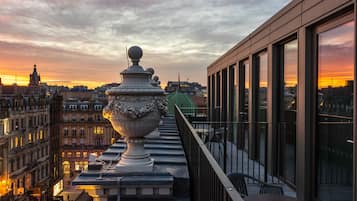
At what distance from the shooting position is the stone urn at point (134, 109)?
3725 mm

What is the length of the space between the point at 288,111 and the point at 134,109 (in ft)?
16.5

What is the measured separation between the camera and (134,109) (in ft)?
12.2

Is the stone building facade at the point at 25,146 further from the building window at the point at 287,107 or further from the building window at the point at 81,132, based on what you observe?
the building window at the point at 287,107

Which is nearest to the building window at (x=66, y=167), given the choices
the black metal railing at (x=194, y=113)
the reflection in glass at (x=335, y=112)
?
the black metal railing at (x=194, y=113)

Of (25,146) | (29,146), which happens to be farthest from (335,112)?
(29,146)

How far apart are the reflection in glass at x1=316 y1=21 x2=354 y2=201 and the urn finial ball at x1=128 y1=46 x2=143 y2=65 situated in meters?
3.12

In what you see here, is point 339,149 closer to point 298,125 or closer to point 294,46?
point 298,125

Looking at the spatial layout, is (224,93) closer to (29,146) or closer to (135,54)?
(135,54)

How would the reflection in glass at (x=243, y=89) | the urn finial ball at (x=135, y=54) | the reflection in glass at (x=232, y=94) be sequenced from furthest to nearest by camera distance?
the reflection in glass at (x=232, y=94) → the reflection in glass at (x=243, y=89) → the urn finial ball at (x=135, y=54)

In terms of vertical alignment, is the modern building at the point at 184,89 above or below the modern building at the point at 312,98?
above

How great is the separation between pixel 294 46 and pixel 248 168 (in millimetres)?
3017

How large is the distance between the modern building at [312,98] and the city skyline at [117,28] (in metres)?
1.45

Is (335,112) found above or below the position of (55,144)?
above

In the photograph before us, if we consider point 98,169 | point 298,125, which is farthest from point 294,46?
point 98,169
